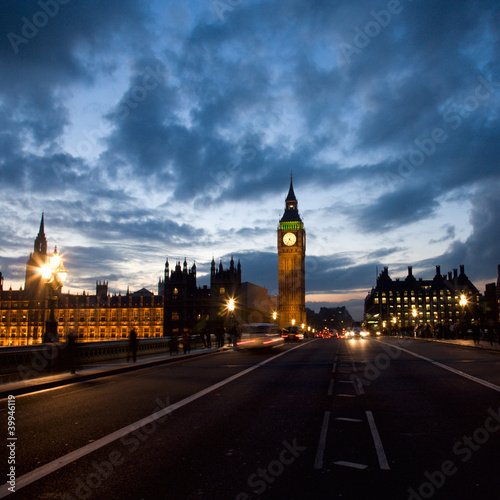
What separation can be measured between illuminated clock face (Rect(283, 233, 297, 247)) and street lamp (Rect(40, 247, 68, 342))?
146 meters

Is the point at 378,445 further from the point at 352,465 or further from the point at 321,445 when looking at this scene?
the point at 352,465

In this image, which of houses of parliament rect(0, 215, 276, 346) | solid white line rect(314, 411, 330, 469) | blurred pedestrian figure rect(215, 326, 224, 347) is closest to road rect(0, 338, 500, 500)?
solid white line rect(314, 411, 330, 469)

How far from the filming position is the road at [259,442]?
538 centimetres

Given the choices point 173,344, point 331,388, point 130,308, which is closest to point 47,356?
point 331,388

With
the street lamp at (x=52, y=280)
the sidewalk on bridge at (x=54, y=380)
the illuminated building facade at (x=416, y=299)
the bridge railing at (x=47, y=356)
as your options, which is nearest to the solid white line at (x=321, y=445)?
the sidewalk on bridge at (x=54, y=380)

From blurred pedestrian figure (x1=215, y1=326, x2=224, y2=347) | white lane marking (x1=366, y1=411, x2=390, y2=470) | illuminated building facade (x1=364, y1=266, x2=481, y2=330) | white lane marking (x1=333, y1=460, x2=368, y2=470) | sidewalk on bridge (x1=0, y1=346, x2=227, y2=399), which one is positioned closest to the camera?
white lane marking (x1=333, y1=460, x2=368, y2=470)

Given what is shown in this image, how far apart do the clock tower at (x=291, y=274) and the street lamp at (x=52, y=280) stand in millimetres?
139922

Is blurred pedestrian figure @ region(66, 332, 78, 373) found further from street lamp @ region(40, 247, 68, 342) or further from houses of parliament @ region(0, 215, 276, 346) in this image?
houses of parliament @ region(0, 215, 276, 346)

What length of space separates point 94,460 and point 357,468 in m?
3.55

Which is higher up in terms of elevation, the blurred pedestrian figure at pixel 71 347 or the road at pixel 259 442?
the blurred pedestrian figure at pixel 71 347

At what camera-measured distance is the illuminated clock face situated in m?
164

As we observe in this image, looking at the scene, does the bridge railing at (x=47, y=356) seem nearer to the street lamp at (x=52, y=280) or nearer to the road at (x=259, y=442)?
the street lamp at (x=52, y=280)

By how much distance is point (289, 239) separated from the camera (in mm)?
165125

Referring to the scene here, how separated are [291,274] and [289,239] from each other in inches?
501
